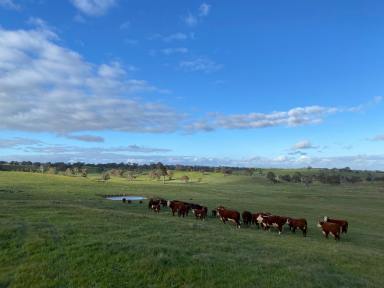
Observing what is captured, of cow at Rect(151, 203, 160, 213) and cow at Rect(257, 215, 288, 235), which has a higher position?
cow at Rect(151, 203, 160, 213)

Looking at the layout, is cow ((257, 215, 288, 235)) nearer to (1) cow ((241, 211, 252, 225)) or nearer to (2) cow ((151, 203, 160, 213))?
(1) cow ((241, 211, 252, 225))

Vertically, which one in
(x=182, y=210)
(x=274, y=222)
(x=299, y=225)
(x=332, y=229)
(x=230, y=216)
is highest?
(x=182, y=210)

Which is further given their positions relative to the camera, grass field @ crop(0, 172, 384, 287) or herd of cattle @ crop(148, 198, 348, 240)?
herd of cattle @ crop(148, 198, 348, 240)

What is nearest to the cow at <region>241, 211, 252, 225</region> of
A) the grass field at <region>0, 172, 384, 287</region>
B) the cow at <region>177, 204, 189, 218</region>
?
the cow at <region>177, 204, 189, 218</region>

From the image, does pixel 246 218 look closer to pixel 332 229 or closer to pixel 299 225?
pixel 299 225

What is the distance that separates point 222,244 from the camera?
21.7 metres

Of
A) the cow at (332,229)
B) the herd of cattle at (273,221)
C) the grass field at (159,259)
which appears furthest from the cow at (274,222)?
the grass field at (159,259)

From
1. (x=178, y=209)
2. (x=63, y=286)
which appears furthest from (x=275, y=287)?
(x=178, y=209)

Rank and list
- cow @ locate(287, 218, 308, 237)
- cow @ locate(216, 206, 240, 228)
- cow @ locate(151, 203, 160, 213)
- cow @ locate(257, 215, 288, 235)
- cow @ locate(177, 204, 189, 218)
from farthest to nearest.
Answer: cow @ locate(151, 203, 160, 213) < cow @ locate(177, 204, 189, 218) < cow @ locate(216, 206, 240, 228) < cow @ locate(257, 215, 288, 235) < cow @ locate(287, 218, 308, 237)

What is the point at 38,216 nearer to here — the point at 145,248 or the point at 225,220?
the point at 145,248

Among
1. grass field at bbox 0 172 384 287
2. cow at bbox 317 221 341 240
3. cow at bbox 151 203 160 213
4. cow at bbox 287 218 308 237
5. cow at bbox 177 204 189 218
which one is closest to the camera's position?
grass field at bbox 0 172 384 287

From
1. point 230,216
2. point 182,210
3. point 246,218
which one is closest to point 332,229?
point 246,218

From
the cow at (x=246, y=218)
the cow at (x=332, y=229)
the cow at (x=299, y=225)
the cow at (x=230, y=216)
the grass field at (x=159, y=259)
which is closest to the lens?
the grass field at (x=159, y=259)

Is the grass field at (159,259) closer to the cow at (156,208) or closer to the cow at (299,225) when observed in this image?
the cow at (299,225)
